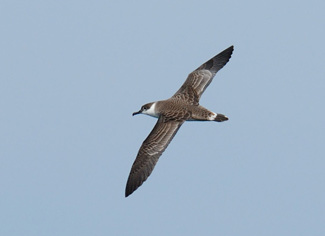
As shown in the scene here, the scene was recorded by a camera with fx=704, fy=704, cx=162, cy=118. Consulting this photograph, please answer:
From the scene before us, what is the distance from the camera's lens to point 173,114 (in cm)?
1742

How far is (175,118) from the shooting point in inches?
682

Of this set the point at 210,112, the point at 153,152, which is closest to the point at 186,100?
the point at 210,112

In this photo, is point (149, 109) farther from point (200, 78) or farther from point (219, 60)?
point (219, 60)

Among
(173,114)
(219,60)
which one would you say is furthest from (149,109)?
(219,60)

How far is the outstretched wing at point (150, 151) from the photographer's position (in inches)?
654

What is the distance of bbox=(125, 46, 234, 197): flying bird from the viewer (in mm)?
16703

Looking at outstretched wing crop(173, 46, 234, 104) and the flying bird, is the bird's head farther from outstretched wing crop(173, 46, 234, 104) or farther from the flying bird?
outstretched wing crop(173, 46, 234, 104)

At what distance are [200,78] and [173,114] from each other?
2.12 m

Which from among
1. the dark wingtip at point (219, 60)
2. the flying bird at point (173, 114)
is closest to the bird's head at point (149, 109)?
the flying bird at point (173, 114)

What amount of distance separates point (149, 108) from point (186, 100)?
3.22 feet

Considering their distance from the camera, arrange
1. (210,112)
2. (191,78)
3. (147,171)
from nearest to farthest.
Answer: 1. (147,171)
2. (210,112)
3. (191,78)

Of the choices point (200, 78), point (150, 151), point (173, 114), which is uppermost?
point (200, 78)

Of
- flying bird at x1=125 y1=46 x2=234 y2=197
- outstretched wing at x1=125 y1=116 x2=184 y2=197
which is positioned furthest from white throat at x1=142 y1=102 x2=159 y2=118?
outstretched wing at x1=125 y1=116 x2=184 y2=197

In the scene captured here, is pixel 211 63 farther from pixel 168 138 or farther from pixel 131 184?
pixel 131 184
